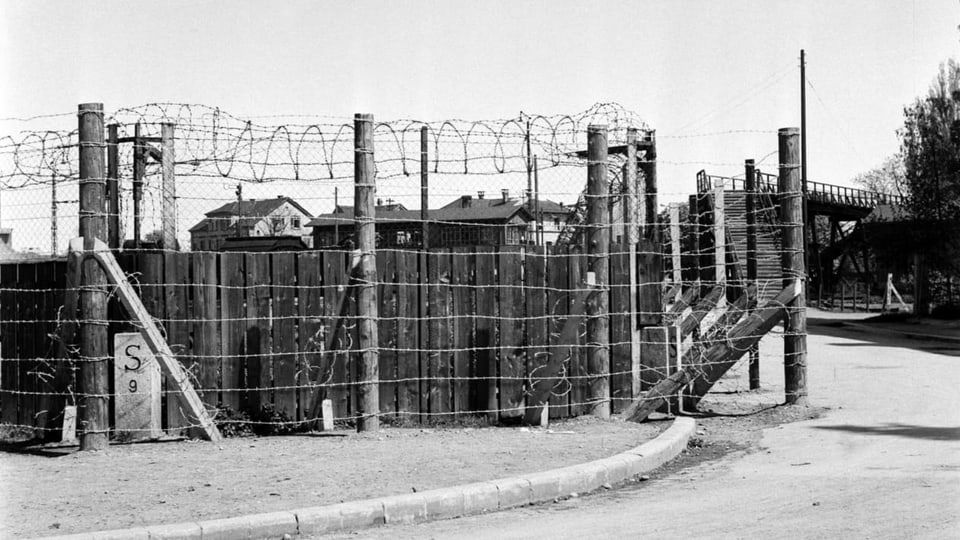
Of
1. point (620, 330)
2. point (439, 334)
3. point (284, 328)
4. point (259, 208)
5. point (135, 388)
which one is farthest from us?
point (259, 208)

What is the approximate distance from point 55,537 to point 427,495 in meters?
2.58

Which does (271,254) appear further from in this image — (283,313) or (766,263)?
(766,263)

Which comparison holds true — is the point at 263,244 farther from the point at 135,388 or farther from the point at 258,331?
the point at 135,388

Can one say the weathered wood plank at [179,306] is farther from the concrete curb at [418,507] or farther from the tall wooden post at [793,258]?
the tall wooden post at [793,258]

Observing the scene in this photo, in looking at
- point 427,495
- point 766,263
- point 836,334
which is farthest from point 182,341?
point 836,334

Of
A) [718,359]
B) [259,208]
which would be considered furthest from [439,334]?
[718,359]

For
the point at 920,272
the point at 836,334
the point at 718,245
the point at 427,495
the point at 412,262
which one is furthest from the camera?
the point at 920,272

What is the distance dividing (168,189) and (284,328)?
2508mm

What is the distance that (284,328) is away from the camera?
37.4 feet

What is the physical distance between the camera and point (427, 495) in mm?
7938

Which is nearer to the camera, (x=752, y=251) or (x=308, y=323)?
(x=308, y=323)

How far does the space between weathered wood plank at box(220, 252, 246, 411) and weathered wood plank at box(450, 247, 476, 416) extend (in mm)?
2313

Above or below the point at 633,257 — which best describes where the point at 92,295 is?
below

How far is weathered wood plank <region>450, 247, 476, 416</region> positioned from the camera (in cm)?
A: 1192
